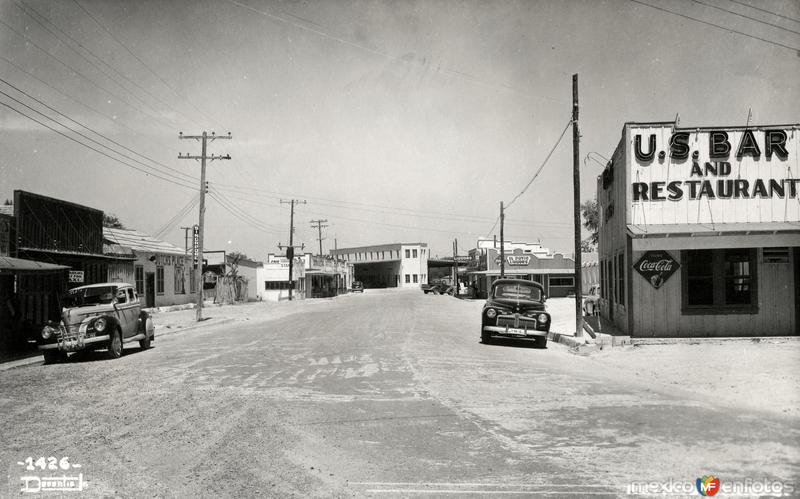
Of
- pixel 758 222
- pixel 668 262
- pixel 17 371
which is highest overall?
pixel 758 222

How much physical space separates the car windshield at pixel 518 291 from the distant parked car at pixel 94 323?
1054cm

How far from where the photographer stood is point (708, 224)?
16.2 metres

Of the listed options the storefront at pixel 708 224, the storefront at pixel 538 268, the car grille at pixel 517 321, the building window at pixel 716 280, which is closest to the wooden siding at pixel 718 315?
the storefront at pixel 708 224

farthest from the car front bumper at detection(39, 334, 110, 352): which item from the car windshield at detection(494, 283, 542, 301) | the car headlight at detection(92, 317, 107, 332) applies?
the car windshield at detection(494, 283, 542, 301)

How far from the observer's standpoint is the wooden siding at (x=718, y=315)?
615 inches

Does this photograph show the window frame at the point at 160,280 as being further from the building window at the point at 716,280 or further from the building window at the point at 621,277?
the building window at the point at 716,280

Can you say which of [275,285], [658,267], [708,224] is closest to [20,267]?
[658,267]

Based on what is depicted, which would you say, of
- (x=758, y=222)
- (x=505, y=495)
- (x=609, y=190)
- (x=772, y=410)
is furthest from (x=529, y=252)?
(x=505, y=495)

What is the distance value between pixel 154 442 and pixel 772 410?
24.6 feet

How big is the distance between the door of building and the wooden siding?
2809 cm

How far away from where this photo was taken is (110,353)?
1488cm

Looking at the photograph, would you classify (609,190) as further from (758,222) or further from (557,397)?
(557,397)

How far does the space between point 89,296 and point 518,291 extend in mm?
12033

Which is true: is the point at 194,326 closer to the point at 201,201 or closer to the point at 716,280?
the point at 201,201
